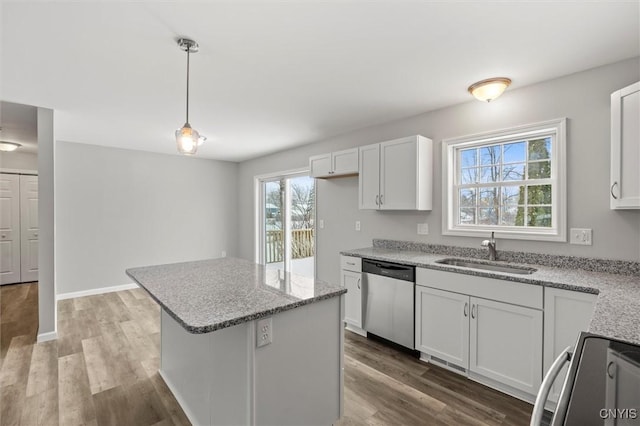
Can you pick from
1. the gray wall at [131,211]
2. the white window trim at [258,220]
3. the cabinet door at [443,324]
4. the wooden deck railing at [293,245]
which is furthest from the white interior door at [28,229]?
the cabinet door at [443,324]

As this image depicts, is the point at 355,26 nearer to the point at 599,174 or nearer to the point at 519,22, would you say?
the point at 519,22

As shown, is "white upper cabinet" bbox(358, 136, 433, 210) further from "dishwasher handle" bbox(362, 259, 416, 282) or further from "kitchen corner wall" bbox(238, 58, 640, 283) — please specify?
"dishwasher handle" bbox(362, 259, 416, 282)

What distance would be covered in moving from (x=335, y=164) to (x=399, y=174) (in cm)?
92

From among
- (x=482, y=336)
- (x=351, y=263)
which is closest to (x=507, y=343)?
(x=482, y=336)

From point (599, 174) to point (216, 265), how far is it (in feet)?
9.81

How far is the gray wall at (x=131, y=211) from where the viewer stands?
4.50m

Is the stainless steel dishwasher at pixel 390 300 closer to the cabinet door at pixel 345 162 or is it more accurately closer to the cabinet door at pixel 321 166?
the cabinet door at pixel 345 162

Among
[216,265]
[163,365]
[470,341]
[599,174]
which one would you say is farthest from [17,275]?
[599,174]

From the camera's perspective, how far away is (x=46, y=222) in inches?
120

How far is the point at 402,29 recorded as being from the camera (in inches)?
70.2

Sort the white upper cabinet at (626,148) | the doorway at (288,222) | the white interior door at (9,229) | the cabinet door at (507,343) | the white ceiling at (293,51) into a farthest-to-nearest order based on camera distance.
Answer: the white interior door at (9,229), the doorway at (288,222), the cabinet door at (507,343), the white upper cabinet at (626,148), the white ceiling at (293,51)

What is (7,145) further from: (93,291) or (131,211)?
(93,291)

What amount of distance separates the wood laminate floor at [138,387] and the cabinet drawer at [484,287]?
0.71 m

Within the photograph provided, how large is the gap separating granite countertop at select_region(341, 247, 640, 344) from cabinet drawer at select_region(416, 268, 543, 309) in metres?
0.04
